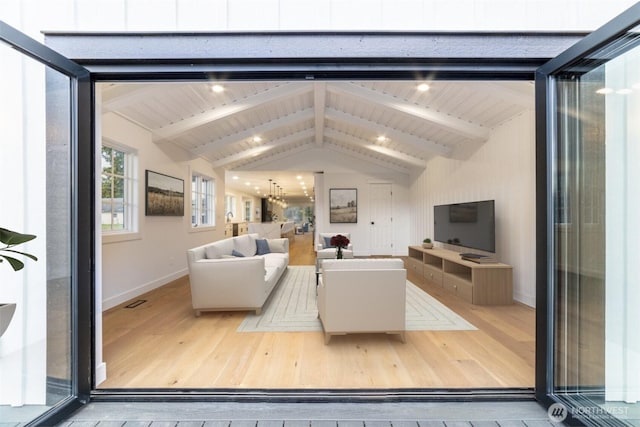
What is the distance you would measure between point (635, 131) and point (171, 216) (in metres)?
5.52

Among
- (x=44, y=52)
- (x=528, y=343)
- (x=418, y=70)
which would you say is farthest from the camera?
(x=528, y=343)

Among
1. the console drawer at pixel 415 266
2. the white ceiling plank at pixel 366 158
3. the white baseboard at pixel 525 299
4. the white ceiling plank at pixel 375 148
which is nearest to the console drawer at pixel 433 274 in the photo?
the console drawer at pixel 415 266

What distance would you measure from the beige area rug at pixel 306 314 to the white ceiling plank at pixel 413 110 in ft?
8.35

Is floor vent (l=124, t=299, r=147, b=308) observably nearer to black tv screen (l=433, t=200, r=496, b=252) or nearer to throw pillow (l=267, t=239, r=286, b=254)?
throw pillow (l=267, t=239, r=286, b=254)

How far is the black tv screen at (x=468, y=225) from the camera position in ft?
12.9

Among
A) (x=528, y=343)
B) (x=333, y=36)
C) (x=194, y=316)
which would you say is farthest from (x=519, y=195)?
(x=194, y=316)

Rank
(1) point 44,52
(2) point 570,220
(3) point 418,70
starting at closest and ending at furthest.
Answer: (1) point 44,52 → (2) point 570,220 → (3) point 418,70

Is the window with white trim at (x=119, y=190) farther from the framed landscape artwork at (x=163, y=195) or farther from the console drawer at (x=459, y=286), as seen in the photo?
the console drawer at (x=459, y=286)

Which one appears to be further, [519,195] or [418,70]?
[519,195]

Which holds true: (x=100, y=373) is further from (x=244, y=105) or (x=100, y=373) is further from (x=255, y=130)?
(x=255, y=130)

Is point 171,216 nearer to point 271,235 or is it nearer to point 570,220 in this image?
point 271,235

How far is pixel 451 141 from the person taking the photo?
17.6 feet

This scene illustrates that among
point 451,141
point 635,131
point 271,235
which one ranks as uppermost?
point 451,141

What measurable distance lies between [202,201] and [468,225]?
18.0 ft
